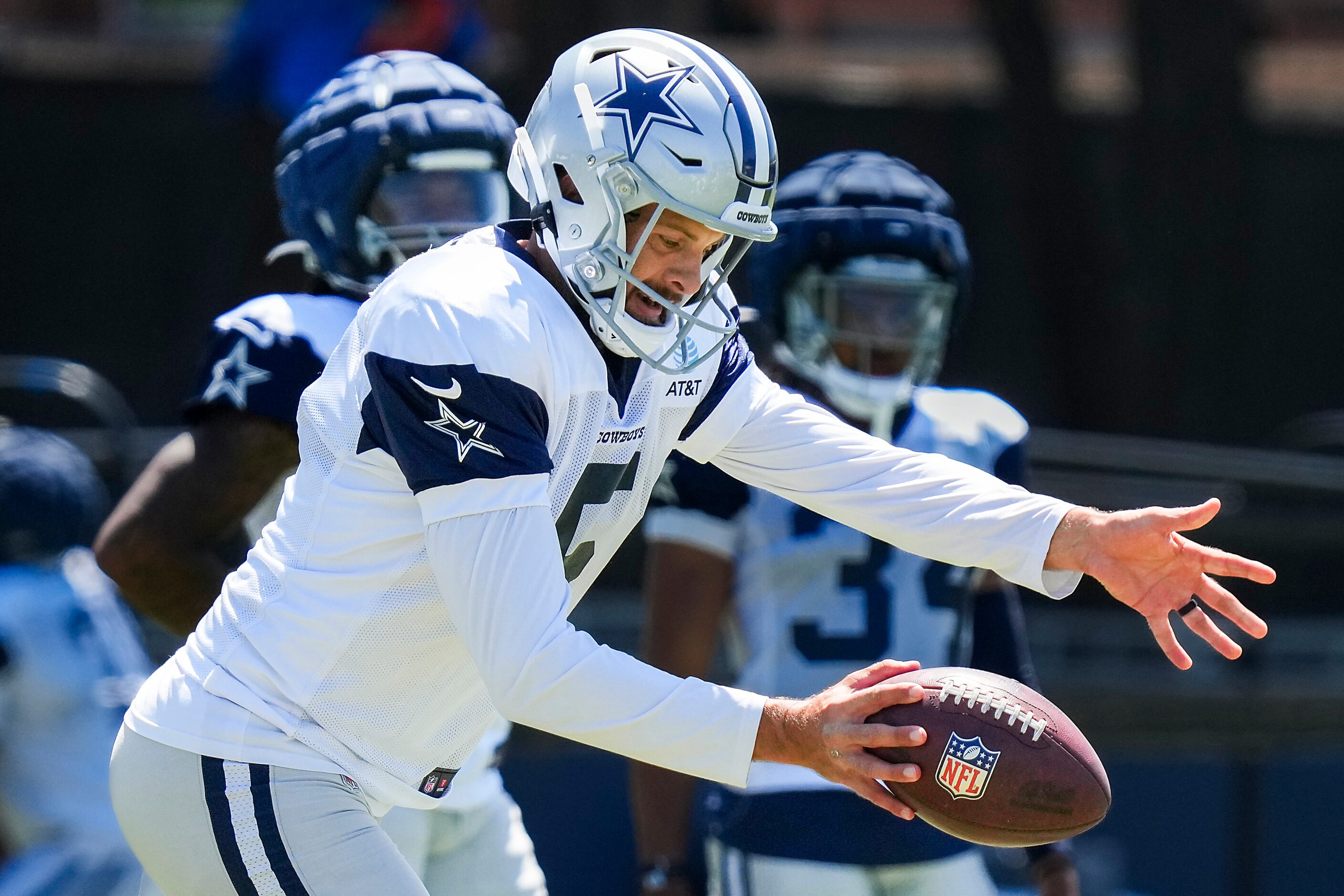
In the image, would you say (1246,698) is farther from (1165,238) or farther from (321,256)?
(321,256)

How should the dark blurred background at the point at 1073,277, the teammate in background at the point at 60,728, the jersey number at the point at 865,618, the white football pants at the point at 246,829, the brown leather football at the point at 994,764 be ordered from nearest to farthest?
the brown leather football at the point at 994,764
the white football pants at the point at 246,829
the jersey number at the point at 865,618
the teammate in background at the point at 60,728
the dark blurred background at the point at 1073,277

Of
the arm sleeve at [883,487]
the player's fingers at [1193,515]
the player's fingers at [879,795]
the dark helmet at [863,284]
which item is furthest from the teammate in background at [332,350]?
the player's fingers at [1193,515]

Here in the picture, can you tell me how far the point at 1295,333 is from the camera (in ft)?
32.7

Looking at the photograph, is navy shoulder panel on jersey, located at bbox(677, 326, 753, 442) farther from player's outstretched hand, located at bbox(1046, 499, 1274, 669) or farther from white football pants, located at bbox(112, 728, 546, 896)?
white football pants, located at bbox(112, 728, 546, 896)

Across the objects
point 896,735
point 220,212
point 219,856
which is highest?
point 896,735

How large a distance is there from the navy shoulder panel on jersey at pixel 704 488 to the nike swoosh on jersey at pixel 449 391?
3.67ft

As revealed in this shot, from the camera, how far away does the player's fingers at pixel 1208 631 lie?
2.52m

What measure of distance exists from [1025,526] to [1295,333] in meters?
7.98

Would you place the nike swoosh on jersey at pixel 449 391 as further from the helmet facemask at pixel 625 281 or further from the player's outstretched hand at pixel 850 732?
the player's outstretched hand at pixel 850 732

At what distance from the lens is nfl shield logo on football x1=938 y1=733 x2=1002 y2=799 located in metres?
2.15

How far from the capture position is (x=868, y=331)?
11.4ft

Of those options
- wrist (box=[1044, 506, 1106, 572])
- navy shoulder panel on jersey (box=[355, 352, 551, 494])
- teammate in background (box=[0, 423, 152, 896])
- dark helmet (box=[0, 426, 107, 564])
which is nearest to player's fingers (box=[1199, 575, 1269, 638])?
wrist (box=[1044, 506, 1106, 572])

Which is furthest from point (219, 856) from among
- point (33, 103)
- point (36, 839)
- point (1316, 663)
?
point (33, 103)

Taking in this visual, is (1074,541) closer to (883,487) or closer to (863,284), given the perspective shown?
(883,487)
